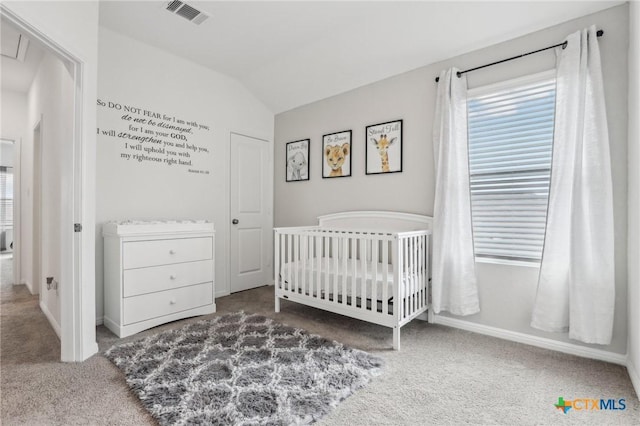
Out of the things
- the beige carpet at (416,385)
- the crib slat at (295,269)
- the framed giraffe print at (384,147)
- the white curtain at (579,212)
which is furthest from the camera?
the framed giraffe print at (384,147)

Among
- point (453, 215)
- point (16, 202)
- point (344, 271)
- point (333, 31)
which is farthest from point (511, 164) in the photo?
point (16, 202)

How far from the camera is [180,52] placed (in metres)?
3.04

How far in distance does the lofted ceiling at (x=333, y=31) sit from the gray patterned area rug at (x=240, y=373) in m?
2.47

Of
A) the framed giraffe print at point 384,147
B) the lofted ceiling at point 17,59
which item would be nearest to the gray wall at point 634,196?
the framed giraffe print at point 384,147

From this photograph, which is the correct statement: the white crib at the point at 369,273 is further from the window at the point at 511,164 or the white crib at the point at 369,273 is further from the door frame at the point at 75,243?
the door frame at the point at 75,243

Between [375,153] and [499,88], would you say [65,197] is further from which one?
[499,88]

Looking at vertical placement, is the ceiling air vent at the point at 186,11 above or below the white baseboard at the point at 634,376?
above

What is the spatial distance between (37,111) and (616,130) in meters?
4.86

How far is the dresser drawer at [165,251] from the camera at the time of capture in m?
2.33

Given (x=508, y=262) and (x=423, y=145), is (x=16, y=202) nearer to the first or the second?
(x=423, y=145)

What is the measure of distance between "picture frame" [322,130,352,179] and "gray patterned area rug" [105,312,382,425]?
173 centimetres

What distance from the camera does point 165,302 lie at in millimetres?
2525

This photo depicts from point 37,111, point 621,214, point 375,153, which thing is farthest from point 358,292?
point 37,111

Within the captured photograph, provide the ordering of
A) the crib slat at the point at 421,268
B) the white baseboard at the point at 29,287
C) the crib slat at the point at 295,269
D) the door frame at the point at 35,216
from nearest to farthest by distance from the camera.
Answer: the crib slat at the point at 421,268 < the crib slat at the point at 295,269 < the door frame at the point at 35,216 < the white baseboard at the point at 29,287
